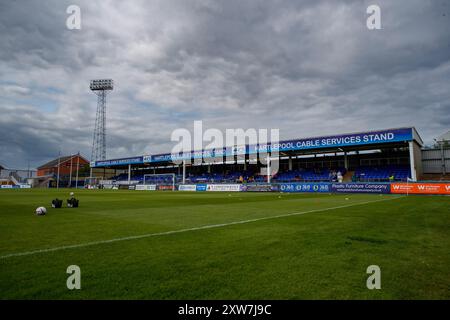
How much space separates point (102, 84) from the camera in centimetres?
6906

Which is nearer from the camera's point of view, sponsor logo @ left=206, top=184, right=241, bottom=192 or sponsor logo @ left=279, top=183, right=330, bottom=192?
sponsor logo @ left=279, top=183, right=330, bottom=192

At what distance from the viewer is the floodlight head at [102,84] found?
2712 inches

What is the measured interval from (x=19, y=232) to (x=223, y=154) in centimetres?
4114

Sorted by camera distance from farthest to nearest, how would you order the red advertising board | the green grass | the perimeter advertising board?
the perimeter advertising board → the red advertising board → the green grass

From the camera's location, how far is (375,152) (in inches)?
1682

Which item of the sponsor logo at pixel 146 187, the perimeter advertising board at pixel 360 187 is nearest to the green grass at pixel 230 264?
the perimeter advertising board at pixel 360 187

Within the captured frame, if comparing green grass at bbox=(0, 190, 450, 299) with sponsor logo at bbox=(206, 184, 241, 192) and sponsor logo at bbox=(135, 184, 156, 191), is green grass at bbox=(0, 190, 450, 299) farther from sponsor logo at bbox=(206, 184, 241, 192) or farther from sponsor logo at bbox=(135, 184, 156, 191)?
sponsor logo at bbox=(135, 184, 156, 191)

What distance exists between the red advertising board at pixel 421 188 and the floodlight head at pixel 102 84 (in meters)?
66.5

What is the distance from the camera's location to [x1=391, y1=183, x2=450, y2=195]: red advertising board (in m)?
25.4

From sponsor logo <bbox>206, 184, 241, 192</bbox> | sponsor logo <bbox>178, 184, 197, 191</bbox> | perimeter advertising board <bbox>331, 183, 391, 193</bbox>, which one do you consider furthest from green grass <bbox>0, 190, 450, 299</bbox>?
sponsor logo <bbox>178, 184, 197, 191</bbox>

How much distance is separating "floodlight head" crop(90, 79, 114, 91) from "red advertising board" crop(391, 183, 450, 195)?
66484mm

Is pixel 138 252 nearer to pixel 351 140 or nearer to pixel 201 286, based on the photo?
pixel 201 286
